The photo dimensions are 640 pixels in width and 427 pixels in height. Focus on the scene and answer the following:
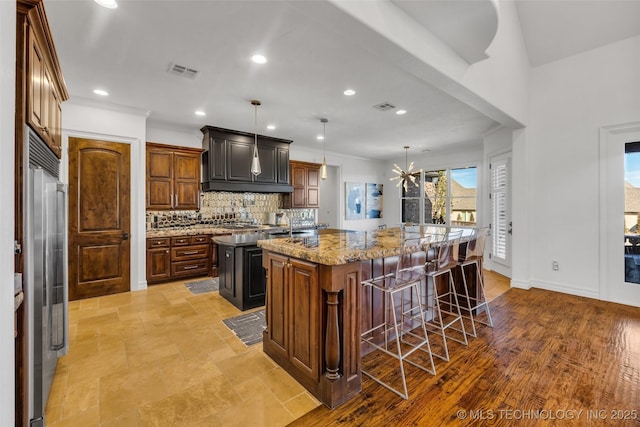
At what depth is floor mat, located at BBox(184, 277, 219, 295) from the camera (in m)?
4.34

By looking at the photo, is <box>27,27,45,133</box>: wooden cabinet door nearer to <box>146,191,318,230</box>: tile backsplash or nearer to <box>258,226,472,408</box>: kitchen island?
<box>258,226,472,408</box>: kitchen island

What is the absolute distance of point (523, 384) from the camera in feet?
6.81

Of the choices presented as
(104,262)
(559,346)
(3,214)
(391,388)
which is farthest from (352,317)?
(104,262)

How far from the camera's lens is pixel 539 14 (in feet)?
12.7

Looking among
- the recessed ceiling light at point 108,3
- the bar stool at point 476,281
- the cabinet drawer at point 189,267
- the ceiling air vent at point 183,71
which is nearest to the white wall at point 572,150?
the bar stool at point 476,281

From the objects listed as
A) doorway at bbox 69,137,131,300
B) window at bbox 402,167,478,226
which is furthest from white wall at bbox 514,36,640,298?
doorway at bbox 69,137,131,300

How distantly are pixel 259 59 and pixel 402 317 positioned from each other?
2.85 metres

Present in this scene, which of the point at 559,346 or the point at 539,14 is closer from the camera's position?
the point at 559,346

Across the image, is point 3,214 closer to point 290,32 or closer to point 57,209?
point 57,209

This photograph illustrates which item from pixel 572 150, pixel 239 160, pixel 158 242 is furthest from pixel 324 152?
pixel 572 150

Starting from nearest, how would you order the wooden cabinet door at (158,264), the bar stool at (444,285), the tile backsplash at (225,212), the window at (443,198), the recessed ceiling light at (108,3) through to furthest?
the recessed ceiling light at (108,3)
the bar stool at (444,285)
the wooden cabinet door at (158,264)
the tile backsplash at (225,212)
the window at (443,198)

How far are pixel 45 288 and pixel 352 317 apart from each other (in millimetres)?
1976

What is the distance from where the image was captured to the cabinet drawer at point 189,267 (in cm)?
475

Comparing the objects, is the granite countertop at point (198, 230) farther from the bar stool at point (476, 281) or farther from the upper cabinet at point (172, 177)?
the bar stool at point (476, 281)
